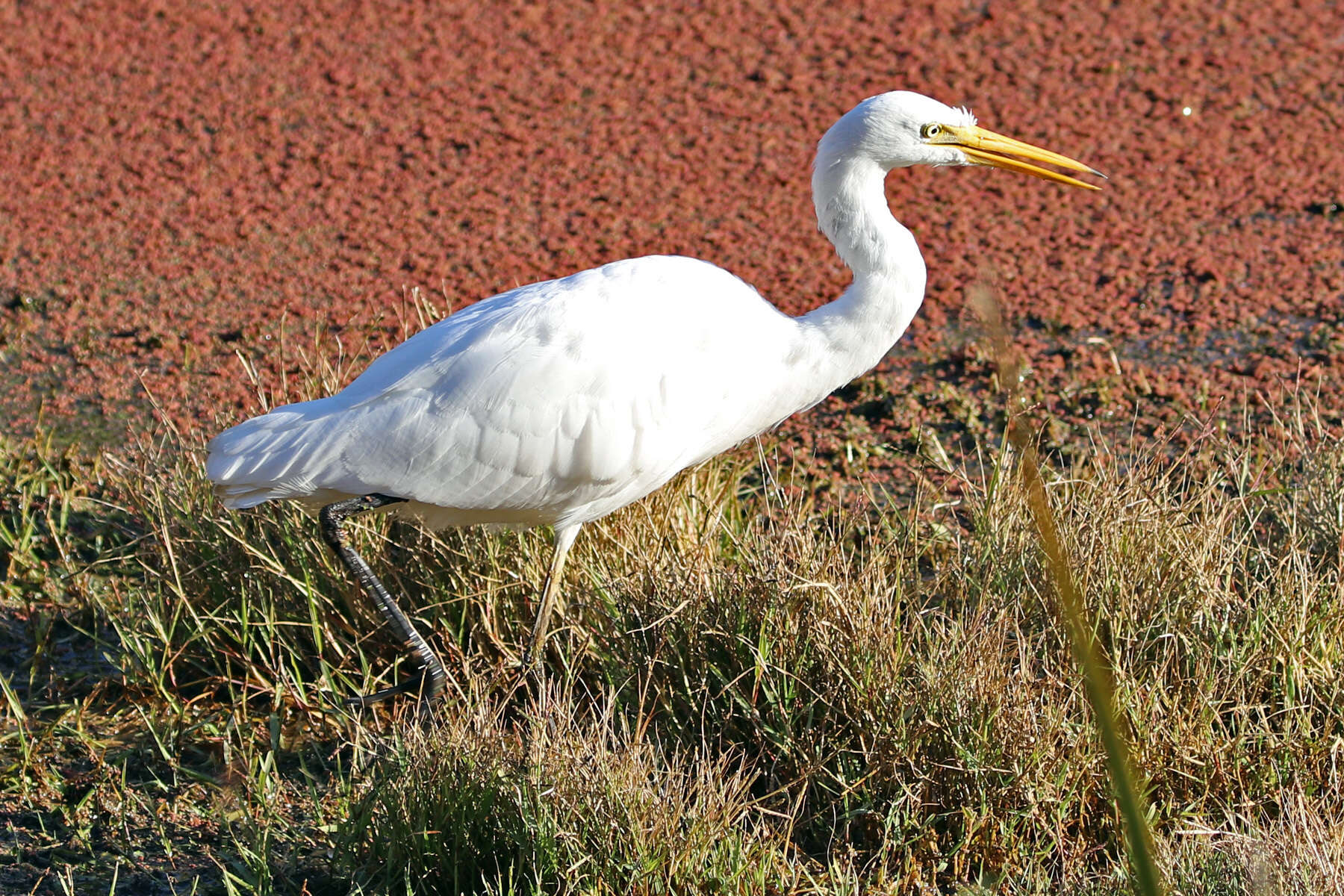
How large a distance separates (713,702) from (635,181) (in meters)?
2.80

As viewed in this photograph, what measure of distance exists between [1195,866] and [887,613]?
0.67 m

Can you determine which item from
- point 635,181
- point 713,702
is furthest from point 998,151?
point 635,181

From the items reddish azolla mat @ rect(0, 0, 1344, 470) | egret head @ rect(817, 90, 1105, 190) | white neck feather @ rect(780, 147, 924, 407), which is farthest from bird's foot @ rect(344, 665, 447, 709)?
egret head @ rect(817, 90, 1105, 190)

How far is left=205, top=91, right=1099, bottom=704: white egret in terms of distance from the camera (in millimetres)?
2764

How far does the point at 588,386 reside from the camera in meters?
2.77

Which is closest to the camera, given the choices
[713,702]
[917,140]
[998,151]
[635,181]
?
[713,702]

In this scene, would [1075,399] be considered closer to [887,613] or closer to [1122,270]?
[1122,270]

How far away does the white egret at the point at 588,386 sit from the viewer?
276 cm

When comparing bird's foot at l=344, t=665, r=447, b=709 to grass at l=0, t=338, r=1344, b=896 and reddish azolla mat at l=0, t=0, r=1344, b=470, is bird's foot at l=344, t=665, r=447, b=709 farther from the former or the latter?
reddish azolla mat at l=0, t=0, r=1344, b=470

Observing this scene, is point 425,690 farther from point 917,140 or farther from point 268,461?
point 917,140

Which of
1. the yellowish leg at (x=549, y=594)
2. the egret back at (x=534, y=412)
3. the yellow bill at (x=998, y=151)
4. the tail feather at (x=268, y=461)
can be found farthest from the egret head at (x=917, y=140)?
the tail feather at (x=268, y=461)

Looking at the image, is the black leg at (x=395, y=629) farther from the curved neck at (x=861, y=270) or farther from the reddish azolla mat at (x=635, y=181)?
the reddish azolla mat at (x=635, y=181)

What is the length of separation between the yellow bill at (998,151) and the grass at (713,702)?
2.06 feet

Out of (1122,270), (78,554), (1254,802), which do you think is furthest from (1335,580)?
(78,554)
